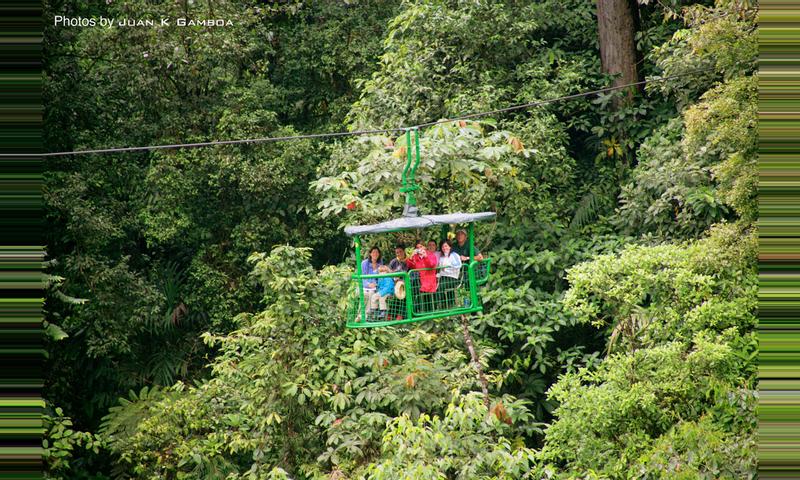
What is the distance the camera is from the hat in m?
7.61

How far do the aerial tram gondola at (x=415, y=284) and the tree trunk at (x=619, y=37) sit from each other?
18.4ft

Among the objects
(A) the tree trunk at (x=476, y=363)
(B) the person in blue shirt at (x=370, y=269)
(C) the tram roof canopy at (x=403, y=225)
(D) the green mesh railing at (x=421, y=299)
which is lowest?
(A) the tree trunk at (x=476, y=363)

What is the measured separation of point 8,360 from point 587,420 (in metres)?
4.88

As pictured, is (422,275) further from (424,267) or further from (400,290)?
(400,290)

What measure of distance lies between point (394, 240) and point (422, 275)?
2.66m

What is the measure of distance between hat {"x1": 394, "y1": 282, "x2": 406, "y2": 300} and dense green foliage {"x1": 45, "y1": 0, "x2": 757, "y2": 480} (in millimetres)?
1164

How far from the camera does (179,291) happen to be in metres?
14.0

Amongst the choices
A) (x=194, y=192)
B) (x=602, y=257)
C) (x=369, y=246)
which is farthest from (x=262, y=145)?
(x=602, y=257)

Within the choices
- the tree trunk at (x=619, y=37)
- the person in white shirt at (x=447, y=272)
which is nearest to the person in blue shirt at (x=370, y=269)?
the person in white shirt at (x=447, y=272)

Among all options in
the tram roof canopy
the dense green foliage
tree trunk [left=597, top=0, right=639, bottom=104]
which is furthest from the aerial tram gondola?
tree trunk [left=597, top=0, right=639, bottom=104]

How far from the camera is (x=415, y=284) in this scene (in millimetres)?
7852

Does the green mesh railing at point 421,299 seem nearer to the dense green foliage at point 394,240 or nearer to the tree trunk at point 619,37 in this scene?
the dense green foliage at point 394,240

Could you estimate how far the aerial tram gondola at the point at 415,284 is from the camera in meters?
6.89

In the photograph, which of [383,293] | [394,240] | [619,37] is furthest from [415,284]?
[619,37]
